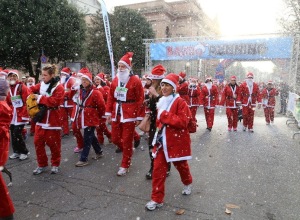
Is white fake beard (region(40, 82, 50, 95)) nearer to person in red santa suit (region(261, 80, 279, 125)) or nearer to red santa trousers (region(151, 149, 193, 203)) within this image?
red santa trousers (region(151, 149, 193, 203))

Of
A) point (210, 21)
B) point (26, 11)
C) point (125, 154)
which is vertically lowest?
point (125, 154)

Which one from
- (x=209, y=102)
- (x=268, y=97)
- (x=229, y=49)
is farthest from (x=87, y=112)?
(x=229, y=49)

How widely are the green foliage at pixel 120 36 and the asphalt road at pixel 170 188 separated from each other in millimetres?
25028

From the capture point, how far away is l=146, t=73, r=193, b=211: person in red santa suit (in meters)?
4.07

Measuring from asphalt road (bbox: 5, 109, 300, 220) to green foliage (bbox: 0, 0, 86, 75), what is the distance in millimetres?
13932

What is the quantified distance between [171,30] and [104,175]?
4383 centimetres

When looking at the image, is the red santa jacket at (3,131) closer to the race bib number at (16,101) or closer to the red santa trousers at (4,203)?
the red santa trousers at (4,203)

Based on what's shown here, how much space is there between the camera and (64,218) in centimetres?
389

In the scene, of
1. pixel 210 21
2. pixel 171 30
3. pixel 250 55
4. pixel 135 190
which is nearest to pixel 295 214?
pixel 135 190

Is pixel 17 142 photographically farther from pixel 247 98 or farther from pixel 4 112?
pixel 247 98

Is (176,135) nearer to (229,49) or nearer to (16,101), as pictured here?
(16,101)

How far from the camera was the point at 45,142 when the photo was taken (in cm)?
555

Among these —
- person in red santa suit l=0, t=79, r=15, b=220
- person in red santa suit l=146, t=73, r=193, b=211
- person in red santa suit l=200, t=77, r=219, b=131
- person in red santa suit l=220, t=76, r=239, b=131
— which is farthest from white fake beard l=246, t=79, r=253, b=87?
person in red santa suit l=0, t=79, r=15, b=220

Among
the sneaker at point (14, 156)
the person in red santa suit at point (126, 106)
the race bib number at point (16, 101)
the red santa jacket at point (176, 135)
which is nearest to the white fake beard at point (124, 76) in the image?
the person in red santa suit at point (126, 106)
